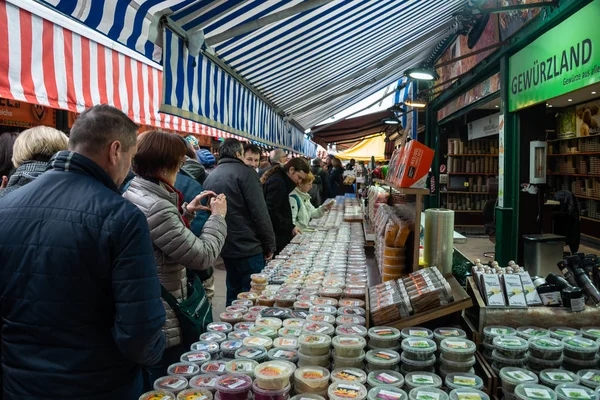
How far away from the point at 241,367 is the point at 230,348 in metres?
0.19

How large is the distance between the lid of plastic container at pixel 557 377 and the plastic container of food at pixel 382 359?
535 mm

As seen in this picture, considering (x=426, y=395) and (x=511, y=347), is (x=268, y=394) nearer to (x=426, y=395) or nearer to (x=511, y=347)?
(x=426, y=395)

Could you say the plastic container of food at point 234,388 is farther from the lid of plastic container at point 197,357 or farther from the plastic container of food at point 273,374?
the lid of plastic container at point 197,357

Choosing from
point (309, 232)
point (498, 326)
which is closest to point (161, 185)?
point (498, 326)

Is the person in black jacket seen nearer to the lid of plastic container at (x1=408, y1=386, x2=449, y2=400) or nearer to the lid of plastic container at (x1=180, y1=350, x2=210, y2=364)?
the lid of plastic container at (x1=180, y1=350, x2=210, y2=364)

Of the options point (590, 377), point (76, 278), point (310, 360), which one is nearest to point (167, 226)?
point (76, 278)

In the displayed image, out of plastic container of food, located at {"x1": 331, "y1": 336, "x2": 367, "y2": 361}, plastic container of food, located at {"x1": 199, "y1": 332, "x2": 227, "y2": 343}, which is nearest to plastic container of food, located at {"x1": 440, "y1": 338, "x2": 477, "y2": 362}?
plastic container of food, located at {"x1": 331, "y1": 336, "x2": 367, "y2": 361}

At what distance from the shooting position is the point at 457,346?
1780mm

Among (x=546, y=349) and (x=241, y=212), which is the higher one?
(x=241, y=212)

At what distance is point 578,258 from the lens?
2.26 metres

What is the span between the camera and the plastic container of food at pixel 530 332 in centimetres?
188

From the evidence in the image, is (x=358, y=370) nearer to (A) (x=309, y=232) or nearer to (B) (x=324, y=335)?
(B) (x=324, y=335)

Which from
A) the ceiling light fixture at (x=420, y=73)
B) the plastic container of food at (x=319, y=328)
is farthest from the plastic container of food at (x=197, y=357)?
the ceiling light fixture at (x=420, y=73)

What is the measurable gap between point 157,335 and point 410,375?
951mm
